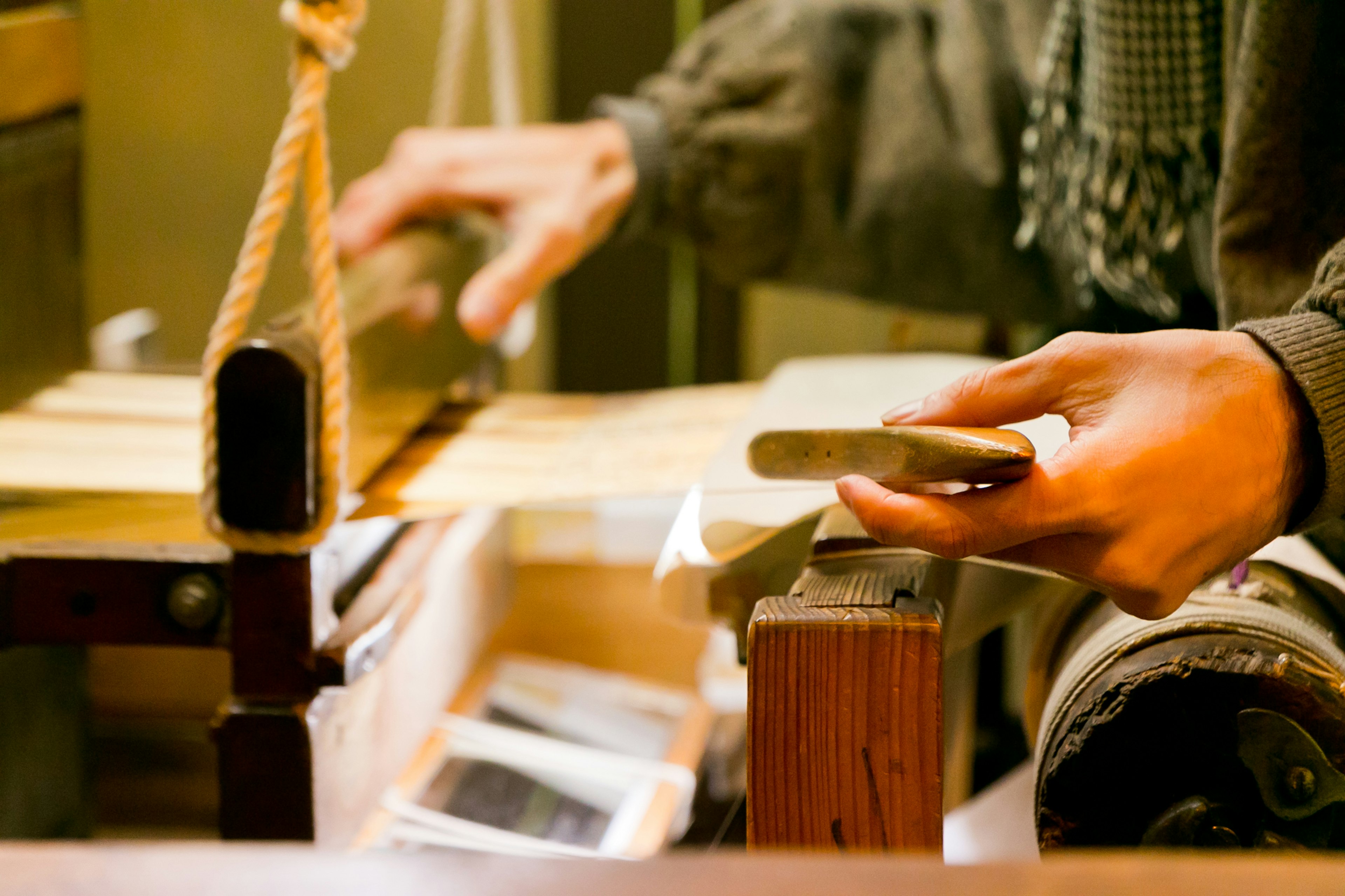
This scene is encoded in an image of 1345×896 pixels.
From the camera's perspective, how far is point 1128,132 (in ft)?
2.54

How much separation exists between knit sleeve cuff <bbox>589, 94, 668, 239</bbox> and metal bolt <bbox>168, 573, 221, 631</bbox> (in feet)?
2.07

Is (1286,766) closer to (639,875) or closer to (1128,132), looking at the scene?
(639,875)

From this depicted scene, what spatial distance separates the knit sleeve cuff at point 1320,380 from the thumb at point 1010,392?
0.08m

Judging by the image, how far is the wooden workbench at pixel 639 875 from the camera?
0.22m

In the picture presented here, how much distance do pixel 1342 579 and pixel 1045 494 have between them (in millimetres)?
272

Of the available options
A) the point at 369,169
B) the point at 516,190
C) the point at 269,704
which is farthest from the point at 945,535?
the point at 369,169

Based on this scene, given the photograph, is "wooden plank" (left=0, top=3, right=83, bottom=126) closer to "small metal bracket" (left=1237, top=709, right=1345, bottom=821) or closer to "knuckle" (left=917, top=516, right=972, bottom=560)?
"knuckle" (left=917, top=516, right=972, bottom=560)

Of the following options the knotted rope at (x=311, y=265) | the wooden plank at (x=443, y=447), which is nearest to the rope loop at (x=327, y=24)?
the knotted rope at (x=311, y=265)

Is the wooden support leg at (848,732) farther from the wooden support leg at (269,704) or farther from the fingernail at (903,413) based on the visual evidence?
the wooden support leg at (269,704)

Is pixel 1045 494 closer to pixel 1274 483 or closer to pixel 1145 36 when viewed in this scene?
pixel 1274 483

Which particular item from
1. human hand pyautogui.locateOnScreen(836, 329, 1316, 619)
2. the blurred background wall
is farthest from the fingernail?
the blurred background wall

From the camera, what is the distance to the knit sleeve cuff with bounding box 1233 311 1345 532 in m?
0.42

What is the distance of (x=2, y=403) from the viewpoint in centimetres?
77

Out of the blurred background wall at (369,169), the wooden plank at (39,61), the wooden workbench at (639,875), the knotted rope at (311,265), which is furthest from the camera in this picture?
the blurred background wall at (369,169)
